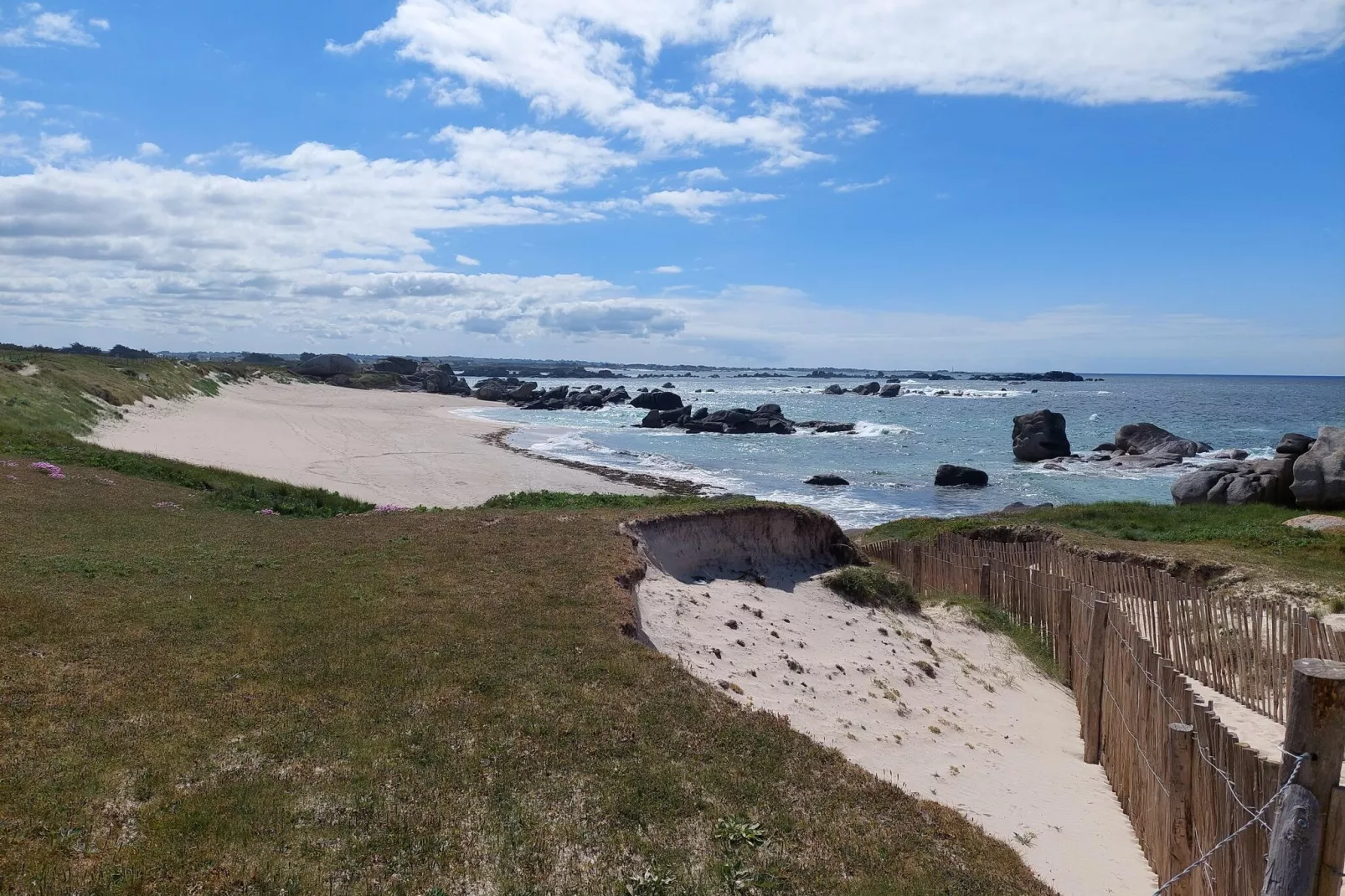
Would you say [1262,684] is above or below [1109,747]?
above

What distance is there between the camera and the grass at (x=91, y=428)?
22828 millimetres

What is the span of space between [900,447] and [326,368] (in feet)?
335

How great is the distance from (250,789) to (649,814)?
3098mm

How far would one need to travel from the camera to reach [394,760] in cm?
696

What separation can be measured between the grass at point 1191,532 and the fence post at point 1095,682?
9.83 m

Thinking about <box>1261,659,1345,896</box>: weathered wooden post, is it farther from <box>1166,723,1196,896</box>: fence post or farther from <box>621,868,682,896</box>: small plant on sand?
<box>621,868,682,896</box>: small plant on sand

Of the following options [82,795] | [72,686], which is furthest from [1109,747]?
[72,686]

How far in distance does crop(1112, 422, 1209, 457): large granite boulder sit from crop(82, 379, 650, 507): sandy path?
134 ft

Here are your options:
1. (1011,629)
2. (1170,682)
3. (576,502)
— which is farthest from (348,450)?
(1170,682)

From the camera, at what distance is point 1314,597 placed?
16.0 metres

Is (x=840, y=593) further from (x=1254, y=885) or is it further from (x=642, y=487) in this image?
(x=642, y=487)

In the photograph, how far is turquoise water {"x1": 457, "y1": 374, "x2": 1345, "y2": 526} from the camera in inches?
1676

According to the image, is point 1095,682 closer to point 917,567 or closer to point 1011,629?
point 1011,629

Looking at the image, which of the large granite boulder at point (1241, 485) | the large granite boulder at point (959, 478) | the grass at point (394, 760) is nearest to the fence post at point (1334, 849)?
the grass at point (394, 760)
